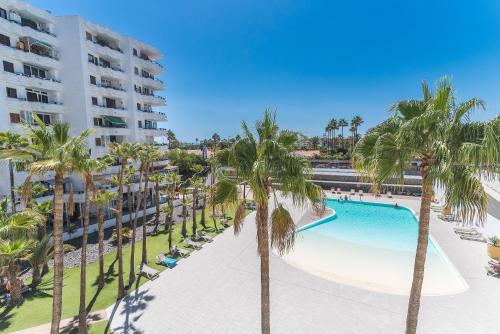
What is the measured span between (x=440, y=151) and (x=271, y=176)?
4231 mm

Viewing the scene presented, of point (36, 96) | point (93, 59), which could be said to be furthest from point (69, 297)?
point (93, 59)

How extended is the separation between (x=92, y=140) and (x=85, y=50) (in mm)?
10733

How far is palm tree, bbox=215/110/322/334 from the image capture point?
7.11 m

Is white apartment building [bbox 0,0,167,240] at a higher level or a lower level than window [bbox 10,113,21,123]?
higher

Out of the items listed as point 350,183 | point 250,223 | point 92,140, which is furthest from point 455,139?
point 350,183

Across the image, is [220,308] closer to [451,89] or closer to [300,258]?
[300,258]

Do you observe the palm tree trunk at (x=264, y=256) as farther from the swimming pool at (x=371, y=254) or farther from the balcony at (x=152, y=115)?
the balcony at (x=152, y=115)

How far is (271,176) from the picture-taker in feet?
24.9

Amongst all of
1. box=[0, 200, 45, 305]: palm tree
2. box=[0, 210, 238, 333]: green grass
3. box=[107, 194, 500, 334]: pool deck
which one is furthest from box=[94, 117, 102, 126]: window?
box=[107, 194, 500, 334]: pool deck

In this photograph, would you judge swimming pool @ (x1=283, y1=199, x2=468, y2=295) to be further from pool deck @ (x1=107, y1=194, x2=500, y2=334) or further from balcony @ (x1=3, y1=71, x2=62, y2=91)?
balcony @ (x1=3, y1=71, x2=62, y2=91)

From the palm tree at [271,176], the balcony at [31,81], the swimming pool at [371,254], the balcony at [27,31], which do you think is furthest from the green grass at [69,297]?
the balcony at [27,31]

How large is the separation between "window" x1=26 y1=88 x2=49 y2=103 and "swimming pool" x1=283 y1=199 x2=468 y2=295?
30.9 metres

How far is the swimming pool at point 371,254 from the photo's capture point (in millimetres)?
16641

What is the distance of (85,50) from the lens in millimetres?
30578
